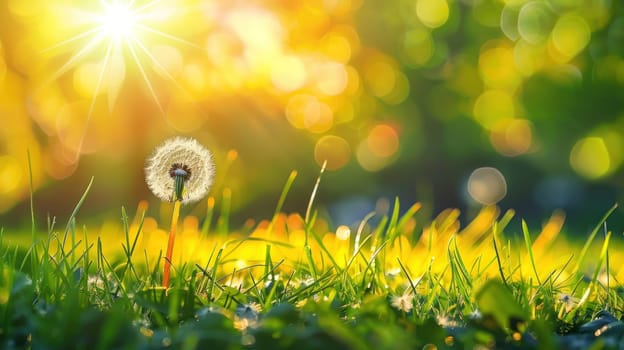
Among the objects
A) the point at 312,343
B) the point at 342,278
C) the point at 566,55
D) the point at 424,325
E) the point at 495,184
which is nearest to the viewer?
the point at 312,343

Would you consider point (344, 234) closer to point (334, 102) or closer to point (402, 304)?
point (402, 304)

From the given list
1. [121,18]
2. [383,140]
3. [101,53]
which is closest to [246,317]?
[121,18]

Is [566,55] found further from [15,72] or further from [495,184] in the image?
[15,72]

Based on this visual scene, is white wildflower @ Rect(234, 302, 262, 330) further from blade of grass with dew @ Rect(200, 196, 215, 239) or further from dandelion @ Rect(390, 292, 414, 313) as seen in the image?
blade of grass with dew @ Rect(200, 196, 215, 239)

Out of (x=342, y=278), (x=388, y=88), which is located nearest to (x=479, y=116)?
(x=388, y=88)

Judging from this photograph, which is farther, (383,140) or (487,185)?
(487,185)
